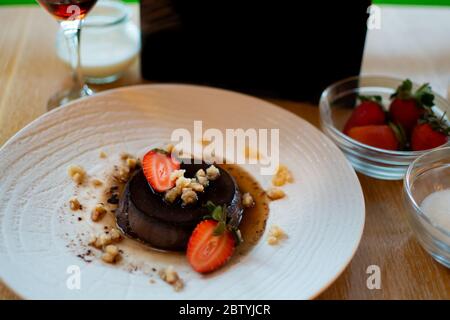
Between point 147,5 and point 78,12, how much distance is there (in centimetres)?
25

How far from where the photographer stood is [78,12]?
1330mm

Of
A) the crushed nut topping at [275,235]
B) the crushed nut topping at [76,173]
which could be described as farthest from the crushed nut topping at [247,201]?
the crushed nut topping at [76,173]

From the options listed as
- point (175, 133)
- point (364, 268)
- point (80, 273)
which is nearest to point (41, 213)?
point (80, 273)

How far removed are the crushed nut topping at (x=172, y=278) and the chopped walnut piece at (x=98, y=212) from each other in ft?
0.73

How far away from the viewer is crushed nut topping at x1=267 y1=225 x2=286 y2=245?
1.12m

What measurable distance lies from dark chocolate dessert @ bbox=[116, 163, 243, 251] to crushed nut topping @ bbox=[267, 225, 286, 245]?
3.7 inches

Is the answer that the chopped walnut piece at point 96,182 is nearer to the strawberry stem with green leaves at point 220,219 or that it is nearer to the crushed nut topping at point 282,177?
the strawberry stem with green leaves at point 220,219

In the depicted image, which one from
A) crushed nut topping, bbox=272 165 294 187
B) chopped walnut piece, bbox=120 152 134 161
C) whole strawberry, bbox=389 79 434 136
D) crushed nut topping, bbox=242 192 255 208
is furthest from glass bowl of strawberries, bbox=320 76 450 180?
chopped walnut piece, bbox=120 152 134 161

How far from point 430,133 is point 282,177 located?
1.17 ft

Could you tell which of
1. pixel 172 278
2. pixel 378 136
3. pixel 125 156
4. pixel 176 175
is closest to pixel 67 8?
pixel 125 156

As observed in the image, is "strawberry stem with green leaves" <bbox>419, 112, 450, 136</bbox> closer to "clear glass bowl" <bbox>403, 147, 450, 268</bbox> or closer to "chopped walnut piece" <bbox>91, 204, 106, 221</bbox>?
"clear glass bowl" <bbox>403, 147, 450, 268</bbox>

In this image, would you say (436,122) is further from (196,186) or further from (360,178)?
(196,186)

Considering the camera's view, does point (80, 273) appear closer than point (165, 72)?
Yes
